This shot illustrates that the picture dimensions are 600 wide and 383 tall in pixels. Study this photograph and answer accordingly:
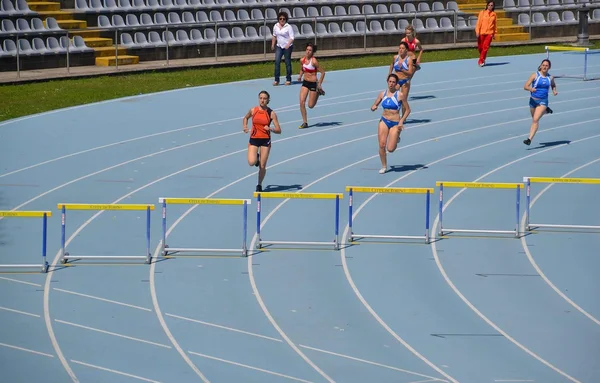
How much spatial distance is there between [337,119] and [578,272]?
10.1 metres

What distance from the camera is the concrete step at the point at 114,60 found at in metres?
28.9

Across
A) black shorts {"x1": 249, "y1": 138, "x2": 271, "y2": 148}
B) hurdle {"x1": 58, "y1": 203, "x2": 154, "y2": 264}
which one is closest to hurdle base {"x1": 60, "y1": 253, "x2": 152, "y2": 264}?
hurdle {"x1": 58, "y1": 203, "x2": 154, "y2": 264}

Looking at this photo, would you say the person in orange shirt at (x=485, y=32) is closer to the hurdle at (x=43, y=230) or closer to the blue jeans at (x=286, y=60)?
the blue jeans at (x=286, y=60)

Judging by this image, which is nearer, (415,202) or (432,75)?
(415,202)

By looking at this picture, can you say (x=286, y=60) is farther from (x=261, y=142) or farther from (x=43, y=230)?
(x=43, y=230)

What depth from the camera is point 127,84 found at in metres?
26.6

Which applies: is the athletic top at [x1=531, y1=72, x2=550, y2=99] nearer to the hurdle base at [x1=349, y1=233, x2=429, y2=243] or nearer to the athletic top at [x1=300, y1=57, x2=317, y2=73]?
the athletic top at [x1=300, y1=57, x2=317, y2=73]

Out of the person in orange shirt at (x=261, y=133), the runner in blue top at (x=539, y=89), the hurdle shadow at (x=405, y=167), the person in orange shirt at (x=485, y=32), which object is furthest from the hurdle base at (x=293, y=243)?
the person in orange shirt at (x=485, y=32)

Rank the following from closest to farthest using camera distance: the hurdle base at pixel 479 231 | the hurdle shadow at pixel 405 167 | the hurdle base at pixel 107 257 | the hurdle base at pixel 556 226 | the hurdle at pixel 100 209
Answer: the hurdle at pixel 100 209 < the hurdle base at pixel 107 257 < the hurdle base at pixel 479 231 < the hurdle base at pixel 556 226 < the hurdle shadow at pixel 405 167

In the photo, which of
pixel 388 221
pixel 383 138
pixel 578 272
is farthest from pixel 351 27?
pixel 578 272

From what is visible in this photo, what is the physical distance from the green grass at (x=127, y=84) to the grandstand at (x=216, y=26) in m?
1.05

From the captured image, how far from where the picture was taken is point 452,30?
113ft

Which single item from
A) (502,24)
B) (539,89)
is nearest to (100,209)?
(539,89)

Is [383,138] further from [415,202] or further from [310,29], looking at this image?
[310,29]
